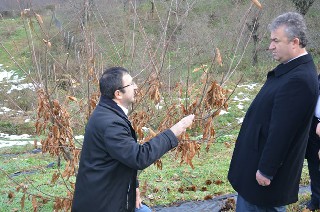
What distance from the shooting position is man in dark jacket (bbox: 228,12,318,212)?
2883mm

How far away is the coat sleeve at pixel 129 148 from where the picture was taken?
2621 millimetres

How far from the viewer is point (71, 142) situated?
13.3 ft

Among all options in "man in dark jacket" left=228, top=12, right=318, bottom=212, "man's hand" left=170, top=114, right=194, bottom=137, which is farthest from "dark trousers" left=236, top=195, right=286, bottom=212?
"man's hand" left=170, top=114, right=194, bottom=137

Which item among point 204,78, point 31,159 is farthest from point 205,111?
point 31,159

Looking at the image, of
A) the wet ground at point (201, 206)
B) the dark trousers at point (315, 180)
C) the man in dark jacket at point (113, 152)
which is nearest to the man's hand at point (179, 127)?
the man in dark jacket at point (113, 152)

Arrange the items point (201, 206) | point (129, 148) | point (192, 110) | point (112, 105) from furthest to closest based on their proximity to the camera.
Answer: point (201, 206)
point (192, 110)
point (112, 105)
point (129, 148)

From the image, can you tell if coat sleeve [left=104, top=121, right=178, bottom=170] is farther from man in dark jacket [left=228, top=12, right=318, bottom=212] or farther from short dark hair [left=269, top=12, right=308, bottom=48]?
short dark hair [left=269, top=12, right=308, bottom=48]

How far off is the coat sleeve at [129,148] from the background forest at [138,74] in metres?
1.04

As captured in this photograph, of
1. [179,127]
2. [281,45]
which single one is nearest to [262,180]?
[179,127]

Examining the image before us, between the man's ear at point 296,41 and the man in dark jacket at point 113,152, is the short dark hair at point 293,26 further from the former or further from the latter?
the man in dark jacket at point 113,152

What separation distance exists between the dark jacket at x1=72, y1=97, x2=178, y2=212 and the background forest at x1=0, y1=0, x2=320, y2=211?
1.02m

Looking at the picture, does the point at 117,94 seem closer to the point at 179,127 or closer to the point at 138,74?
the point at 179,127

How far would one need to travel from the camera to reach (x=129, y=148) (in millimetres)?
2625

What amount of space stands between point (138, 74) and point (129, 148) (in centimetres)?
170
